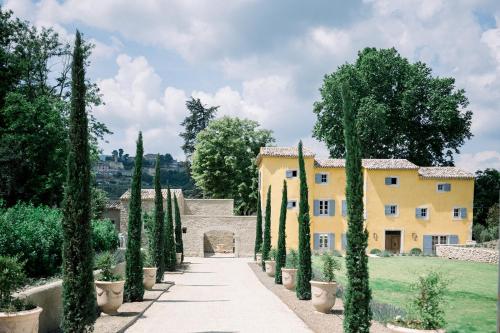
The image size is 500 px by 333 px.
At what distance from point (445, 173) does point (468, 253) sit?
26.1 feet

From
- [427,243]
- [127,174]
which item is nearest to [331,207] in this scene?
[427,243]

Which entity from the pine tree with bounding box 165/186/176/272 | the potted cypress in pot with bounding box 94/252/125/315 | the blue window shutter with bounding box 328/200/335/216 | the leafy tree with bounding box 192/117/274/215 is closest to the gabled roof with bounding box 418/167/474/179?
the blue window shutter with bounding box 328/200/335/216

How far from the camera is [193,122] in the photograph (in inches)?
2415

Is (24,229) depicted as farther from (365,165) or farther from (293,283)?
(365,165)

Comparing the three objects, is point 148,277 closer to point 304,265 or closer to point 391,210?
point 304,265

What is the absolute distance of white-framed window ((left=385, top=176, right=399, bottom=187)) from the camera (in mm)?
41125

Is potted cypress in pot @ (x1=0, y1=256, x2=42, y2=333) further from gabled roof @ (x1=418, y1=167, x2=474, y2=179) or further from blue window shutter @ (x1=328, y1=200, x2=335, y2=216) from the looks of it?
gabled roof @ (x1=418, y1=167, x2=474, y2=179)

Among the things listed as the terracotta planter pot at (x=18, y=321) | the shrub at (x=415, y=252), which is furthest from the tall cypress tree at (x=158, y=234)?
the shrub at (x=415, y=252)

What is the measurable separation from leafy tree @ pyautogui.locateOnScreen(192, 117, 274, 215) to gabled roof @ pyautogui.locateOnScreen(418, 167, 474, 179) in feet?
53.1

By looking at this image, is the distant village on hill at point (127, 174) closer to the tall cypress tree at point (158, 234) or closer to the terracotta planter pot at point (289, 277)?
the tall cypress tree at point (158, 234)

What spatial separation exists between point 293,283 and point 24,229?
951 centimetres

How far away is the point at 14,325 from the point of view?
729 centimetres

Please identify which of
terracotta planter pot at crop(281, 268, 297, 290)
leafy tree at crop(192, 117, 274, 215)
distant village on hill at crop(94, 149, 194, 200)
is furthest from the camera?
distant village on hill at crop(94, 149, 194, 200)

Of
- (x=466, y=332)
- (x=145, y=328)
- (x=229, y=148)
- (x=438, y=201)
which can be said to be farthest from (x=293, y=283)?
(x=229, y=148)
